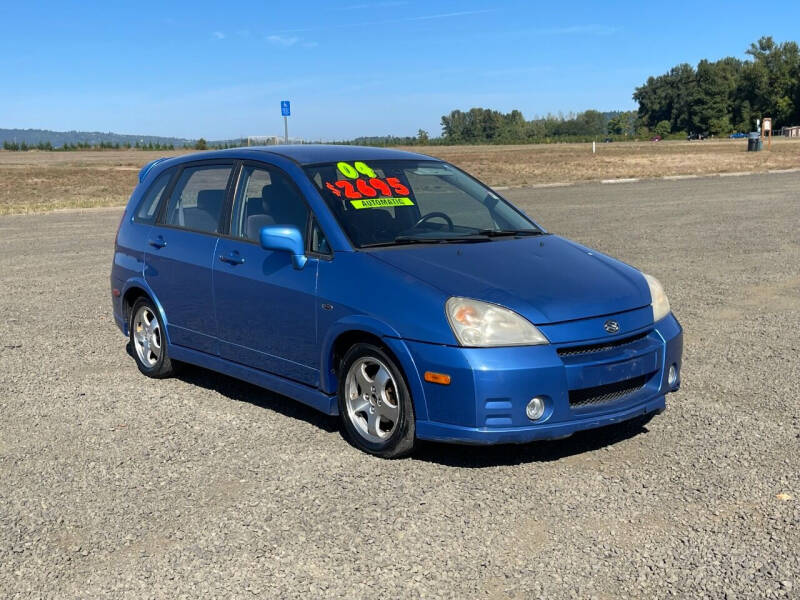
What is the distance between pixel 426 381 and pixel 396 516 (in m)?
0.69

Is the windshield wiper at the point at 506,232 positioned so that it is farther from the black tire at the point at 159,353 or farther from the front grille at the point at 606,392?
the black tire at the point at 159,353

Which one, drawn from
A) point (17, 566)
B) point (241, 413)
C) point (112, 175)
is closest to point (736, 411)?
point (241, 413)

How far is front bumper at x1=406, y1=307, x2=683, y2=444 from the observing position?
431 cm

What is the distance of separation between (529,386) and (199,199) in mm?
3059

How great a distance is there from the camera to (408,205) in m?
5.67

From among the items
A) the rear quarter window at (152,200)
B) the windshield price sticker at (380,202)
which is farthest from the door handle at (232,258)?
the rear quarter window at (152,200)

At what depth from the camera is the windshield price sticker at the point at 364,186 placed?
5461mm

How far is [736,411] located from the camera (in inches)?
219

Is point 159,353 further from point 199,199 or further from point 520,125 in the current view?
point 520,125

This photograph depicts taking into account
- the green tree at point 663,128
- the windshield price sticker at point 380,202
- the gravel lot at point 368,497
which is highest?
the green tree at point 663,128

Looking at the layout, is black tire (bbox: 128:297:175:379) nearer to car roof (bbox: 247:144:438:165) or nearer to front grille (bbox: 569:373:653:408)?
car roof (bbox: 247:144:438:165)

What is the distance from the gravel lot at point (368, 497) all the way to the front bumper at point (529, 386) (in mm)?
276

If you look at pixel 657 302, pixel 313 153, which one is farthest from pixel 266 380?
pixel 657 302

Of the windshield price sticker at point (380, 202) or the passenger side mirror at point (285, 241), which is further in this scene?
the windshield price sticker at point (380, 202)
